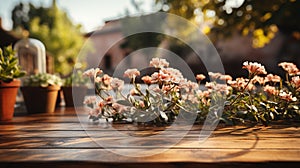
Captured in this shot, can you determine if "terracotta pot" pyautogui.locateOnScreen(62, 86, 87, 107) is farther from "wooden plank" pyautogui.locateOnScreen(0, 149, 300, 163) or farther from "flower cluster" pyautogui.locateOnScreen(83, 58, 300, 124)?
"wooden plank" pyautogui.locateOnScreen(0, 149, 300, 163)

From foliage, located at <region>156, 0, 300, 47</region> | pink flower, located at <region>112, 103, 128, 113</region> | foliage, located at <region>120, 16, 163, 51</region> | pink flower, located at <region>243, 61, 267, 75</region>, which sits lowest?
pink flower, located at <region>112, 103, 128, 113</region>

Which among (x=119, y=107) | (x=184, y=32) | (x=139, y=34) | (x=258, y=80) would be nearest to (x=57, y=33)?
(x=139, y=34)

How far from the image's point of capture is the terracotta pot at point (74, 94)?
4.66ft

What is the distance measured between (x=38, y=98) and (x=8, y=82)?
0.75 feet

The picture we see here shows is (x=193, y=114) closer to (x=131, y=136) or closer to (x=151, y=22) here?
(x=131, y=136)

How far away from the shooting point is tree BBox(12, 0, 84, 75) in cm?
959

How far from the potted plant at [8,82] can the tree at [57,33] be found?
783 centimetres

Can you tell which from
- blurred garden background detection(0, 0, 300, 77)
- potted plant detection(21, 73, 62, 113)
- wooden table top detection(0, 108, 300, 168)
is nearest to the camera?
wooden table top detection(0, 108, 300, 168)

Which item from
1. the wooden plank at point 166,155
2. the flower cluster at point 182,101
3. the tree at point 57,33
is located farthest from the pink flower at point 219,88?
the tree at point 57,33

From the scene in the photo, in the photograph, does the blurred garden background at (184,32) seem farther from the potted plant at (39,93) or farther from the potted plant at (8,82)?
the potted plant at (8,82)

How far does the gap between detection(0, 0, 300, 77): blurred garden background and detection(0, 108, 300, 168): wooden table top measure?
623 millimetres

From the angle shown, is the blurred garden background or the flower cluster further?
the blurred garden background

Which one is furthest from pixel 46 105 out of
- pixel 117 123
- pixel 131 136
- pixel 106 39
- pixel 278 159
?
pixel 106 39

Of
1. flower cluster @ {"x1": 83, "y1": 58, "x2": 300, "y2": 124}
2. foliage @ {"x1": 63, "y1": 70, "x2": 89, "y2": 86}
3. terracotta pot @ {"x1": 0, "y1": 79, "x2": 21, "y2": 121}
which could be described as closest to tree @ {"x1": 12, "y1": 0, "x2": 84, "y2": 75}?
foliage @ {"x1": 63, "y1": 70, "x2": 89, "y2": 86}
